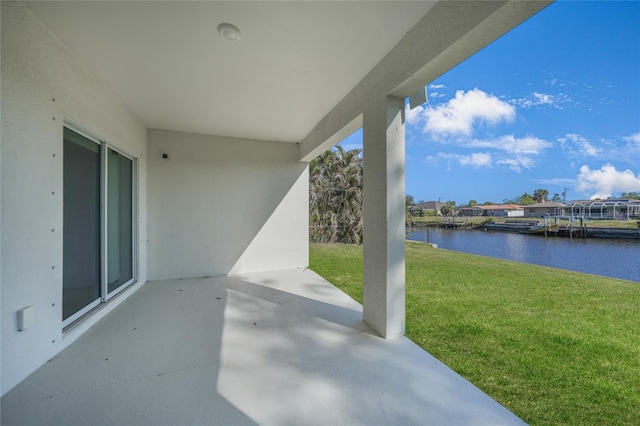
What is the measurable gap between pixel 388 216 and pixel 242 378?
5.81ft

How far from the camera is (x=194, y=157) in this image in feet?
14.8

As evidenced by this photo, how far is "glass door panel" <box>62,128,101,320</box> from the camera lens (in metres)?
2.31

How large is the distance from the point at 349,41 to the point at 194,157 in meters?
3.54

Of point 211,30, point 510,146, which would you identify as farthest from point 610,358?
point 510,146

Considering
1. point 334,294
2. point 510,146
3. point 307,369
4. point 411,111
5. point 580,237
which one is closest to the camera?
point 307,369

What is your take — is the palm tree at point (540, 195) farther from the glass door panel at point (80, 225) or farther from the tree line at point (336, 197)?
the glass door panel at point (80, 225)

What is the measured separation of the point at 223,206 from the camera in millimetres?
4691

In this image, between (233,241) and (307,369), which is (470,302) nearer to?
(307,369)

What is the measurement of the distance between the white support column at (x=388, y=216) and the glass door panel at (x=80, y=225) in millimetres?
2913

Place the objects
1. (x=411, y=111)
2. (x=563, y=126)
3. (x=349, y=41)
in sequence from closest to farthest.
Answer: (x=349, y=41), (x=411, y=111), (x=563, y=126)

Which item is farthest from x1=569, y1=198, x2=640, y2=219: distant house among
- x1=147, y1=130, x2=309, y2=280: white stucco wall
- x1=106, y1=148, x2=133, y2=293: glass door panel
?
x1=106, y1=148, x2=133, y2=293: glass door panel

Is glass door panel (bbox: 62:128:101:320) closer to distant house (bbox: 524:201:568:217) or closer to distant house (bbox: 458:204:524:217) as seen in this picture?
distant house (bbox: 524:201:568:217)

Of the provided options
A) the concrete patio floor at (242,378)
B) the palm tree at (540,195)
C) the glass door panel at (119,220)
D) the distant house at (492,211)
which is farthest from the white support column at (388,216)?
the palm tree at (540,195)

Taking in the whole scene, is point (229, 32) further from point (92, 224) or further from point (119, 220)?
point (119, 220)
